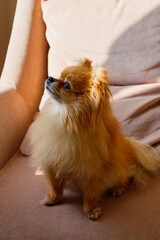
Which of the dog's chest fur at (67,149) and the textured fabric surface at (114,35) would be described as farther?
the textured fabric surface at (114,35)

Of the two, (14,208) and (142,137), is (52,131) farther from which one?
(142,137)

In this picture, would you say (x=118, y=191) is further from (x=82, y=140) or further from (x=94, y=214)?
(x=82, y=140)

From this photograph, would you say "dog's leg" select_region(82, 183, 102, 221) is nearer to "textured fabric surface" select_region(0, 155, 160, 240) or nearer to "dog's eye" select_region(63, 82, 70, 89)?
"textured fabric surface" select_region(0, 155, 160, 240)

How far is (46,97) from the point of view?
147 cm

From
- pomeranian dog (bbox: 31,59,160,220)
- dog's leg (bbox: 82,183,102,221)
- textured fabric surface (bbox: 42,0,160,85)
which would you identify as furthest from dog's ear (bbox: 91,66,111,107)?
textured fabric surface (bbox: 42,0,160,85)

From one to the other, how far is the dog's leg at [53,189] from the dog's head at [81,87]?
31 centimetres

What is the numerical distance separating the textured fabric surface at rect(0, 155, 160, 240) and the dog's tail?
0.17ft

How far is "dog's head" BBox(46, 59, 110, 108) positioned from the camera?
90cm

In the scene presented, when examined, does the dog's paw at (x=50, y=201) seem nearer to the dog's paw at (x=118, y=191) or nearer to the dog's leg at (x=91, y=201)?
the dog's leg at (x=91, y=201)

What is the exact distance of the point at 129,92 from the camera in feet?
4.36

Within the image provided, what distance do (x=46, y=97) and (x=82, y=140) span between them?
0.56 metres

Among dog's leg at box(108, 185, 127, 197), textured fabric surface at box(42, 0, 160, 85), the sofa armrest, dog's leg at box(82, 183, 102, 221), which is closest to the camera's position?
dog's leg at box(82, 183, 102, 221)

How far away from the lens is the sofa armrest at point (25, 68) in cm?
143

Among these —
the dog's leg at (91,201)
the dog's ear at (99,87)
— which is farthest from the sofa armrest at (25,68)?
the dog's ear at (99,87)
